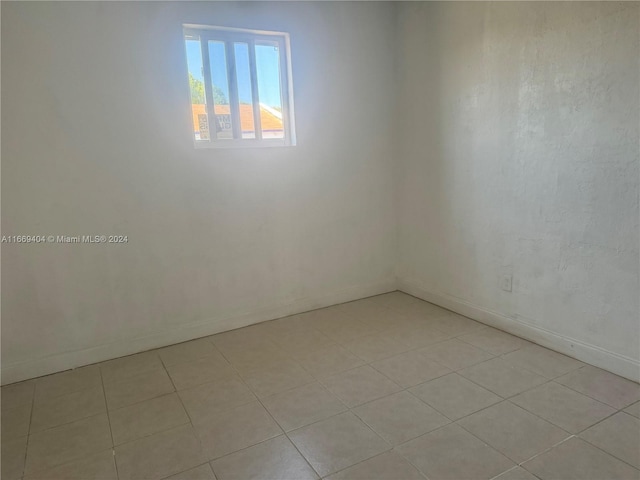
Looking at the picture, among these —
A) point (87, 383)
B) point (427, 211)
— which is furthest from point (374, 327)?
point (87, 383)

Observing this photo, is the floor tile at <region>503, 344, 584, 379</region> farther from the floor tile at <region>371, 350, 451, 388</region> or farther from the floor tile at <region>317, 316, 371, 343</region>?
the floor tile at <region>317, 316, 371, 343</region>

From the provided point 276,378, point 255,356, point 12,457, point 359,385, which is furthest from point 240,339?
point 12,457

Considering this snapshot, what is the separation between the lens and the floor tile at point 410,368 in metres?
2.32

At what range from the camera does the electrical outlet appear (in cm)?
281

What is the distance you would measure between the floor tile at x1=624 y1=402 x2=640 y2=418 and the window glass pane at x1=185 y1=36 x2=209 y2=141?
299cm

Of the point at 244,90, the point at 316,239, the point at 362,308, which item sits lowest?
the point at 362,308

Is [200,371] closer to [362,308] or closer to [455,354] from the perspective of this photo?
[362,308]

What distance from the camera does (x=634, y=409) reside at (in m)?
1.96

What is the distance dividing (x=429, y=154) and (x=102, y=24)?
8.13ft

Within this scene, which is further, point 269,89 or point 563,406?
point 269,89

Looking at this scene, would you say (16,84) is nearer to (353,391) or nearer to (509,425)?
(353,391)

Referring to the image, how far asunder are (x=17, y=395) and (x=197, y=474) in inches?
55.8

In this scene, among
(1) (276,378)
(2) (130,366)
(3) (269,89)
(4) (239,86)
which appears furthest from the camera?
(3) (269,89)

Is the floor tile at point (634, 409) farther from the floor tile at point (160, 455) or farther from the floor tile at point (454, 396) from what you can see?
the floor tile at point (160, 455)
